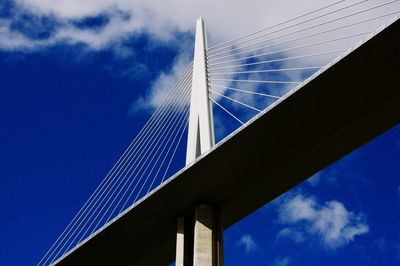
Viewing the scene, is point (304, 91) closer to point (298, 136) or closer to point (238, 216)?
point (298, 136)

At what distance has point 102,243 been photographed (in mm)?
17641

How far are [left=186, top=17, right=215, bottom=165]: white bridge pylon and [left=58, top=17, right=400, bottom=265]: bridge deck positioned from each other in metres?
0.82

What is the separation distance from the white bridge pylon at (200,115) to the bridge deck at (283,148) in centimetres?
82

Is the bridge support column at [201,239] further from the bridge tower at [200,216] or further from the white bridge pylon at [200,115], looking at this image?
the white bridge pylon at [200,115]

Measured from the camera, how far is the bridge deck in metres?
13.7

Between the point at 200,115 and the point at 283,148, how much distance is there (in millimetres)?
2334

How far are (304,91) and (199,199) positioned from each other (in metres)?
4.20

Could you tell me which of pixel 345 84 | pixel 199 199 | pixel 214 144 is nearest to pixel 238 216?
pixel 199 199

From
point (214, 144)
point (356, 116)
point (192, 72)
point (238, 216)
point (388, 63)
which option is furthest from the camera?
point (192, 72)

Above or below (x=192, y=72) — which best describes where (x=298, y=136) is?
below

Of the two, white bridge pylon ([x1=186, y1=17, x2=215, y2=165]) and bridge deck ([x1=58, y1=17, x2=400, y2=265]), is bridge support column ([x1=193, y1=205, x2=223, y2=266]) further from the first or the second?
white bridge pylon ([x1=186, y1=17, x2=215, y2=165])

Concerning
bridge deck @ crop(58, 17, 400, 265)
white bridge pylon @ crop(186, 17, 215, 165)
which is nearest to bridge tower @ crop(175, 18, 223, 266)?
white bridge pylon @ crop(186, 17, 215, 165)

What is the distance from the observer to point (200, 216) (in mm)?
16234

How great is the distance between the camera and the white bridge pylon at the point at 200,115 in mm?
15922
